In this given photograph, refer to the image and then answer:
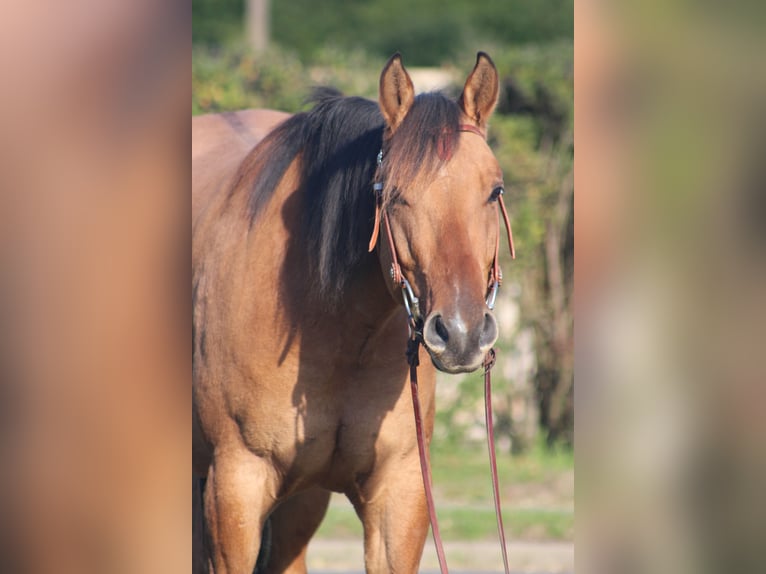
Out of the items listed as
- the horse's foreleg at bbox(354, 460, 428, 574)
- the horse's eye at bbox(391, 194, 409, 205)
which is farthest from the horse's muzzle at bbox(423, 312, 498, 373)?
the horse's foreleg at bbox(354, 460, 428, 574)

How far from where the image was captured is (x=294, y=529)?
434 cm

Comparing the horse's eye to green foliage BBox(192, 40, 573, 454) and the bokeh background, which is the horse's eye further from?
green foliage BBox(192, 40, 573, 454)

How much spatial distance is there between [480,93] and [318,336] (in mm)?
868

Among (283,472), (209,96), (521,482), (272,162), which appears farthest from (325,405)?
(209,96)

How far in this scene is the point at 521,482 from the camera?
777 centimetres

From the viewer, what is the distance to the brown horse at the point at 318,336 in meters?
3.10
